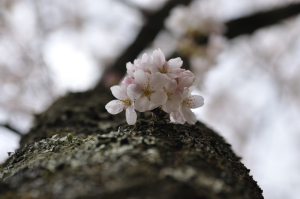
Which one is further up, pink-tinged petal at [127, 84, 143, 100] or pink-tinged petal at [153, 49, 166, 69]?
pink-tinged petal at [153, 49, 166, 69]

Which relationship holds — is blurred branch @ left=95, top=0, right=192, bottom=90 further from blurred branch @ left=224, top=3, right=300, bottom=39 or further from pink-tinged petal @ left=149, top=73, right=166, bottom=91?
pink-tinged petal @ left=149, top=73, right=166, bottom=91

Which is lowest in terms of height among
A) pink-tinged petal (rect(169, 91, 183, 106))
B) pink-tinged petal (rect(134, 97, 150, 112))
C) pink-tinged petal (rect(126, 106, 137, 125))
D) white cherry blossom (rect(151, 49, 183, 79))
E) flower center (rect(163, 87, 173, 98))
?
pink-tinged petal (rect(126, 106, 137, 125))

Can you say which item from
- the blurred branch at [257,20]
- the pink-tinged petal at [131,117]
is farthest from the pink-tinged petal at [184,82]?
the blurred branch at [257,20]

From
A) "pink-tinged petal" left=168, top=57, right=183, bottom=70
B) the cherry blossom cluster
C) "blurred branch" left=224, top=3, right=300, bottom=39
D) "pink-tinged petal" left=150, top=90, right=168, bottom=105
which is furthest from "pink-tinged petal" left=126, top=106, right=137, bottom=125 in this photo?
"blurred branch" left=224, top=3, right=300, bottom=39

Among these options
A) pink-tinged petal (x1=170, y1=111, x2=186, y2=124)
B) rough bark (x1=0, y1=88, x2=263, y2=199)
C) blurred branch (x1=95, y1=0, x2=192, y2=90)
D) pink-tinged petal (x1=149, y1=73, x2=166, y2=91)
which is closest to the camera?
rough bark (x1=0, y1=88, x2=263, y2=199)

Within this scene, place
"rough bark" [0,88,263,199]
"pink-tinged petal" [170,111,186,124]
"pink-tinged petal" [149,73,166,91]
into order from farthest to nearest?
"pink-tinged petal" [170,111,186,124] < "pink-tinged petal" [149,73,166,91] < "rough bark" [0,88,263,199]

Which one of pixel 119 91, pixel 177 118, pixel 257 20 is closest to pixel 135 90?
pixel 119 91

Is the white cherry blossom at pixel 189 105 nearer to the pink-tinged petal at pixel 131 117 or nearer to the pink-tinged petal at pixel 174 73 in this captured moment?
the pink-tinged petal at pixel 174 73
